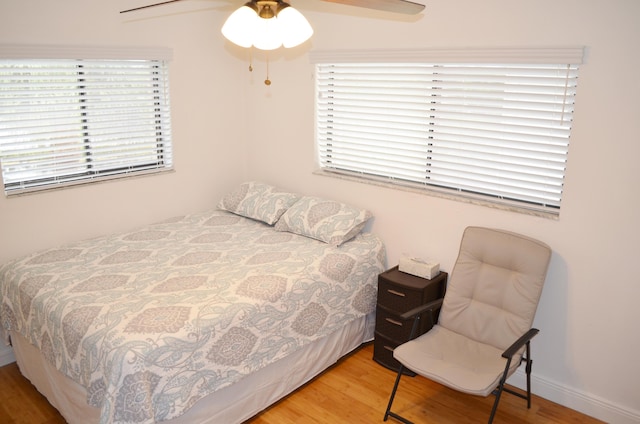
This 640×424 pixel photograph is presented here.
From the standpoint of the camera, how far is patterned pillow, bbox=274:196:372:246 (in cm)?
367

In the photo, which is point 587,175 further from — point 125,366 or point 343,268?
point 125,366

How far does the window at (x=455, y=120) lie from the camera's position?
3004 mm

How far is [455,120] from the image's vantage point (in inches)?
133

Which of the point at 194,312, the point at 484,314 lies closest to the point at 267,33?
the point at 194,312

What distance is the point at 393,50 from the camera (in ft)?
11.6

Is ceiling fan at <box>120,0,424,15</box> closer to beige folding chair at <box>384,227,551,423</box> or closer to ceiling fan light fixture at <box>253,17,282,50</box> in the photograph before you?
ceiling fan light fixture at <box>253,17,282,50</box>

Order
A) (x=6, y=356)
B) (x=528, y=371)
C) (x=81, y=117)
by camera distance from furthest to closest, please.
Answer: (x=81, y=117), (x=6, y=356), (x=528, y=371)

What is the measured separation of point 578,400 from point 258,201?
103 inches

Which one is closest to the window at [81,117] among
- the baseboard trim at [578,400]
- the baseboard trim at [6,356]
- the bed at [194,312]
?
the bed at [194,312]

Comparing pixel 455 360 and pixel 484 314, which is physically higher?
pixel 484 314

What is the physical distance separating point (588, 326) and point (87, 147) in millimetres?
3526

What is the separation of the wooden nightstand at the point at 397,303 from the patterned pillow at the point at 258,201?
1021mm

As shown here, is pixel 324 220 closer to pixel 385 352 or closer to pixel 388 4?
pixel 385 352

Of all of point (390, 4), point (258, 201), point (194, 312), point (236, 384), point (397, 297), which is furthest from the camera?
point (258, 201)
